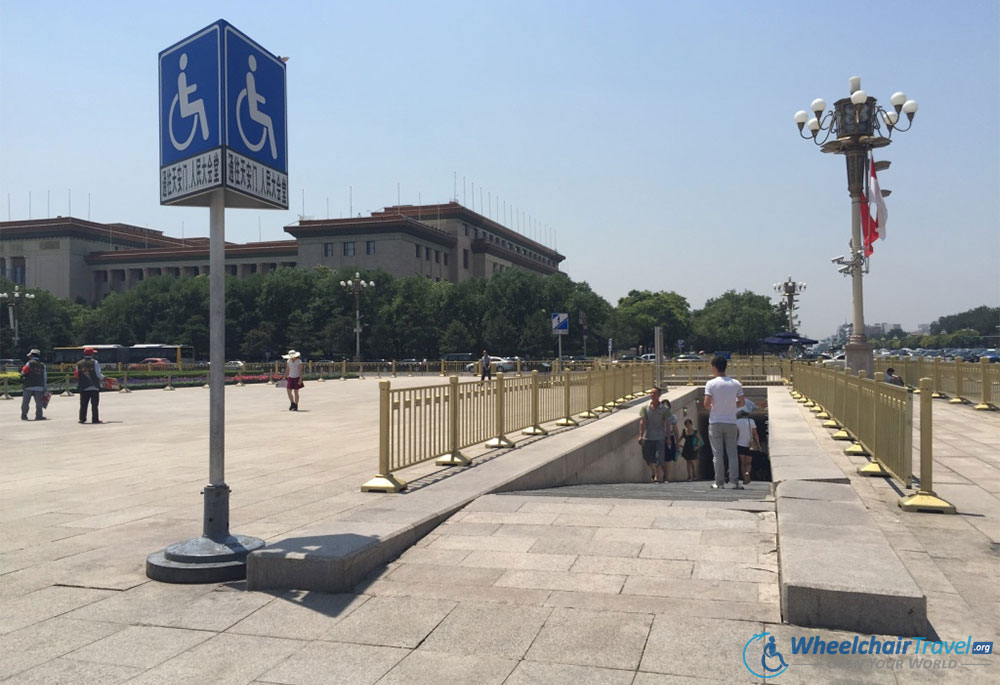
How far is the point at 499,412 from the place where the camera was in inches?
448

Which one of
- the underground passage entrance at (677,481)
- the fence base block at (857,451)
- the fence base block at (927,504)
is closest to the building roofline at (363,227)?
the underground passage entrance at (677,481)

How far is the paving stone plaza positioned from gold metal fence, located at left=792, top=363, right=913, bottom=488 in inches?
14.2

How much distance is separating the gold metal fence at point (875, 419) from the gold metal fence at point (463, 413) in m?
4.92

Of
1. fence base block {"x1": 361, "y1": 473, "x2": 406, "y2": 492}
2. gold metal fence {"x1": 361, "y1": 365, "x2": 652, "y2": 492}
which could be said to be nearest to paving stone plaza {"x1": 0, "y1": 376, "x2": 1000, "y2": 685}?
fence base block {"x1": 361, "y1": 473, "x2": 406, "y2": 492}

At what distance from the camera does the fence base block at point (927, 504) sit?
7152 mm

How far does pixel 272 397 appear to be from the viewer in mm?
27719

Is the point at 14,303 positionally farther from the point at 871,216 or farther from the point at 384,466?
the point at 384,466

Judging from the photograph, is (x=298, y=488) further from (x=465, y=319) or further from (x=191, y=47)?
(x=465, y=319)

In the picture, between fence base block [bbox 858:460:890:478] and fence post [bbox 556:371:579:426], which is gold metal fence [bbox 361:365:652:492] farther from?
fence base block [bbox 858:460:890:478]

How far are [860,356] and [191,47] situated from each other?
823 inches

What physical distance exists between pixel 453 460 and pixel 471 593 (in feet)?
15.8

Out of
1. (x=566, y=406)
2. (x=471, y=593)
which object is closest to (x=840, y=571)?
(x=471, y=593)

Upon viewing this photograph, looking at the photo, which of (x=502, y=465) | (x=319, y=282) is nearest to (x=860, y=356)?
(x=502, y=465)

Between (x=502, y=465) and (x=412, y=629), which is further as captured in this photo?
(x=502, y=465)
